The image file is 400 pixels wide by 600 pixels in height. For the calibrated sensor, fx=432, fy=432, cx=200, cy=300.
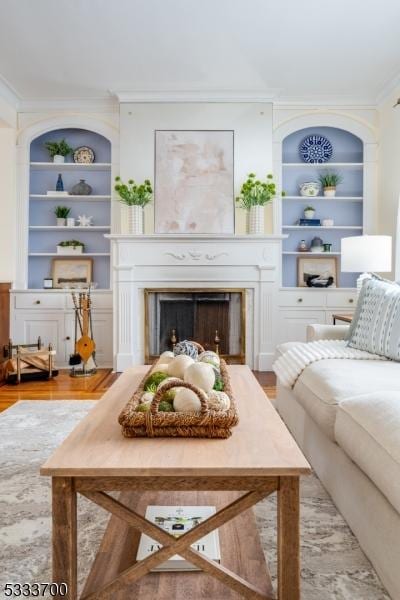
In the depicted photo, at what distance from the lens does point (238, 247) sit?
14.5 feet

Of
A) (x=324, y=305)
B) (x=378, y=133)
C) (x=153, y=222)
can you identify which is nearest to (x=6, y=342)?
(x=153, y=222)

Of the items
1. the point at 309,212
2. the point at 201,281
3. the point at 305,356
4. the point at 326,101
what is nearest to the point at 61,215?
the point at 201,281

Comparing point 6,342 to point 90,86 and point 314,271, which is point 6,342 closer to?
point 90,86

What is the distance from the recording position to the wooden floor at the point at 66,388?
11.3 ft

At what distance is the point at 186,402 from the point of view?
1242 mm

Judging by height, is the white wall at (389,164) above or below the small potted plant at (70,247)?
above

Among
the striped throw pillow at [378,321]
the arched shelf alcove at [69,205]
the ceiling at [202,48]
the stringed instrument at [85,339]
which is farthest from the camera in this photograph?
the arched shelf alcove at [69,205]

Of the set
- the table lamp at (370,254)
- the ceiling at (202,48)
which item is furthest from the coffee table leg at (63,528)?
the ceiling at (202,48)

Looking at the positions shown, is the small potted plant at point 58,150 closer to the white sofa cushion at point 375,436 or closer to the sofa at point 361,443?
the sofa at point 361,443

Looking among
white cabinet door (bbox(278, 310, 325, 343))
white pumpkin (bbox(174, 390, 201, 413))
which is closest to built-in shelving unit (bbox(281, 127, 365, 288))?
white cabinet door (bbox(278, 310, 325, 343))

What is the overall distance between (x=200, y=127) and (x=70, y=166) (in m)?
1.49

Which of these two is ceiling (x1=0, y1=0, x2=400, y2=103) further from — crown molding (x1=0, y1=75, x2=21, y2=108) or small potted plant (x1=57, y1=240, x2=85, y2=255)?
small potted plant (x1=57, y1=240, x2=85, y2=255)

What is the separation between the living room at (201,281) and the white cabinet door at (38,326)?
0.02 meters

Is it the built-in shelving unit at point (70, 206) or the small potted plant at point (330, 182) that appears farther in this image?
the built-in shelving unit at point (70, 206)
